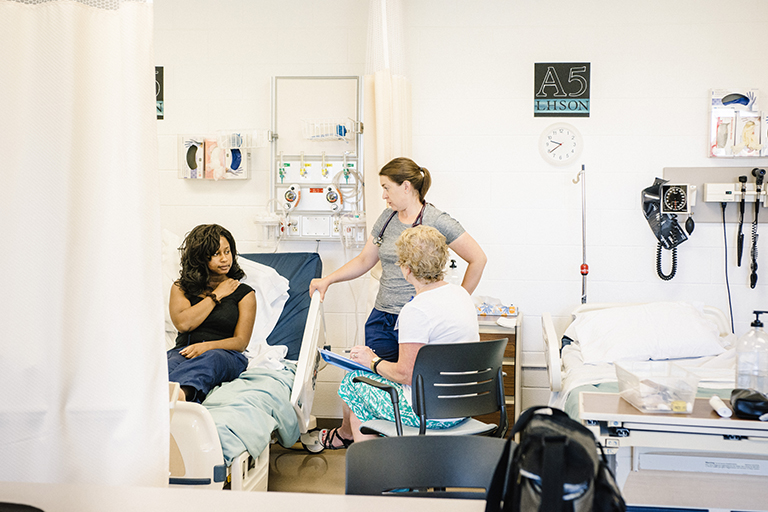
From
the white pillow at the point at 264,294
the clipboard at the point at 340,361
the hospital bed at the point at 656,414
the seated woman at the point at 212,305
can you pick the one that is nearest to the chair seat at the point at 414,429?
the clipboard at the point at 340,361

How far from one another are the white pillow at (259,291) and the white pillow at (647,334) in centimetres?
159

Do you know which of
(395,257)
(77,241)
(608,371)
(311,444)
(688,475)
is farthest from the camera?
(311,444)

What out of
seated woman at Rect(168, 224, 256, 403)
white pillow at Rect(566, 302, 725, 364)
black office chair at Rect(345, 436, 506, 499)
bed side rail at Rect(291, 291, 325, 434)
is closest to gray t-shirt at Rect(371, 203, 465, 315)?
bed side rail at Rect(291, 291, 325, 434)

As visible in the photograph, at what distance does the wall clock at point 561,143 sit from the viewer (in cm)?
377

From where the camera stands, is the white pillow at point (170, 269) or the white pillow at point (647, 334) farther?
the white pillow at point (170, 269)

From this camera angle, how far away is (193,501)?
3.50 ft

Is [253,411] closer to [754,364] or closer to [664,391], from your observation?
[664,391]

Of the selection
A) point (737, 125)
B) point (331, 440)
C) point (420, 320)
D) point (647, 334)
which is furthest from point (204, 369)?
point (737, 125)

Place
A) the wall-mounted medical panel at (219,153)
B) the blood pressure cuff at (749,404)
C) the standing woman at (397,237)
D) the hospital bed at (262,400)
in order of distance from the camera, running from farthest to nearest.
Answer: the wall-mounted medical panel at (219,153), the standing woman at (397,237), the hospital bed at (262,400), the blood pressure cuff at (749,404)

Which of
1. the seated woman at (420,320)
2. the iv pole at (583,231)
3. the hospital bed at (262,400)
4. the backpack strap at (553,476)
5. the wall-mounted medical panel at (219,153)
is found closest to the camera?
the backpack strap at (553,476)

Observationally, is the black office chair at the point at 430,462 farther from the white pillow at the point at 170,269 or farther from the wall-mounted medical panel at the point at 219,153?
the wall-mounted medical panel at the point at 219,153

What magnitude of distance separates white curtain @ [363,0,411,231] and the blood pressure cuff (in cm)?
205

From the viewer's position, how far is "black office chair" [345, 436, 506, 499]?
1282mm

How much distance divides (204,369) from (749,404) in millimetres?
1941
